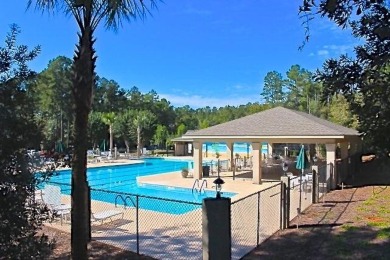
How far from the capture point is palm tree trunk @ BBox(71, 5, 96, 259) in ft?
22.5

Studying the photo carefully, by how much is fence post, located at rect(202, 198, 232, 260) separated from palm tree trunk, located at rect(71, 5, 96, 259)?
2442mm

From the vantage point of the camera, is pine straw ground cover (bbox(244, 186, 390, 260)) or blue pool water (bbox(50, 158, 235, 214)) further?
blue pool water (bbox(50, 158, 235, 214))

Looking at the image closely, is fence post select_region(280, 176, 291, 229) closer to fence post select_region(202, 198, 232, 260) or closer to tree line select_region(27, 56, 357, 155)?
fence post select_region(202, 198, 232, 260)

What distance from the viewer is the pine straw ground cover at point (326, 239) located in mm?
7767

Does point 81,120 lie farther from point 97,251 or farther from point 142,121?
point 142,121

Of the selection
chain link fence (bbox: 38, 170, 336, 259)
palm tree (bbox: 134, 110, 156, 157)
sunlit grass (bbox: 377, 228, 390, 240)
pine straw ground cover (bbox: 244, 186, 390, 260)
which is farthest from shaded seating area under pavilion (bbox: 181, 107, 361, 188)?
palm tree (bbox: 134, 110, 156, 157)

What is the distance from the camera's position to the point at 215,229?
6902mm

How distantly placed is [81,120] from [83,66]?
3.34 feet

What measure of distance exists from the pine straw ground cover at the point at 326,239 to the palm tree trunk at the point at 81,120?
673 mm

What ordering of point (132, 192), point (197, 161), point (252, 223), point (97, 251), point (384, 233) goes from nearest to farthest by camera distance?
point (97, 251) → point (384, 233) → point (252, 223) → point (132, 192) → point (197, 161)

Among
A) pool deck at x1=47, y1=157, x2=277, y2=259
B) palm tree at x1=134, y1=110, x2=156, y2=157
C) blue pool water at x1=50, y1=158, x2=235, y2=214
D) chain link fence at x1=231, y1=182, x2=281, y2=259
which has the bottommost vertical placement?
blue pool water at x1=50, y1=158, x2=235, y2=214

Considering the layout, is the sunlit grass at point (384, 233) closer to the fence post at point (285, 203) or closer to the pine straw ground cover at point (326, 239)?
the pine straw ground cover at point (326, 239)

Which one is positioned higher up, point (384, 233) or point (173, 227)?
point (384, 233)

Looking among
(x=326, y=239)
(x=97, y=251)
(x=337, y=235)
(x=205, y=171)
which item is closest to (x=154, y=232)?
(x=97, y=251)
